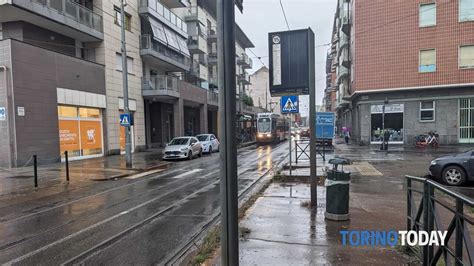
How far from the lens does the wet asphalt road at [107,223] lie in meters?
5.16

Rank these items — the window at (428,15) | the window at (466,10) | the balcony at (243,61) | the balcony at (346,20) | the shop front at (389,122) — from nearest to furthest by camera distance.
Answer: the window at (466,10) → the window at (428,15) → the shop front at (389,122) → the balcony at (346,20) → the balcony at (243,61)

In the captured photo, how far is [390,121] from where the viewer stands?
95.0ft

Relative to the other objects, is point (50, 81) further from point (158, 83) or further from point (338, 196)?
point (338, 196)

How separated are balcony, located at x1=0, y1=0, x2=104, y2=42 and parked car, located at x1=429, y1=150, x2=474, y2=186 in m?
18.8

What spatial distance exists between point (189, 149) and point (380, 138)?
57.2 ft

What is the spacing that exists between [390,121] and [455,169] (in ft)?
64.2

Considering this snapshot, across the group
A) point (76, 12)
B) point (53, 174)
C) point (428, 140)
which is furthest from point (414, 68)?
point (53, 174)

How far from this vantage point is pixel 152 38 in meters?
27.9

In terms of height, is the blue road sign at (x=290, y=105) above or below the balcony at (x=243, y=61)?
below

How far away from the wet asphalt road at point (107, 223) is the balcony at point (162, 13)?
63.3 ft

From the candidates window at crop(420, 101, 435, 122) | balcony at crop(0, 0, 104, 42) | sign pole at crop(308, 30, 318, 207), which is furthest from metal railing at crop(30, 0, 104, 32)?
window at crop(420, 101, 435, 122)

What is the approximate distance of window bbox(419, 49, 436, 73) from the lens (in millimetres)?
26750

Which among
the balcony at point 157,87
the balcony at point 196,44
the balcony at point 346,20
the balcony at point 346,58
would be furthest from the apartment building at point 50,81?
the balcony at point 346,58

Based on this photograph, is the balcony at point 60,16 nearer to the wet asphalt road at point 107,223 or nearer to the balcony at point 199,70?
the wet asphalt road at point 107,223
